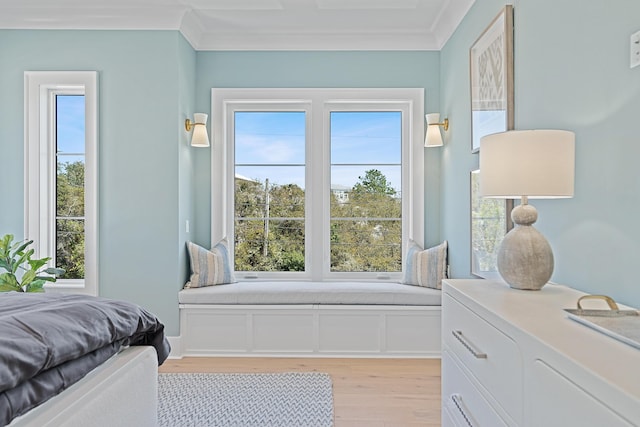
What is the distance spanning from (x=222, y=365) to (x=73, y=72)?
2583 millimetres

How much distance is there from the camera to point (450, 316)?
170 centimetres

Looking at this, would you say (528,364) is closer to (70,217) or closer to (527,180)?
(527,180)

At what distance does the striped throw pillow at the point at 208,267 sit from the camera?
3475mm

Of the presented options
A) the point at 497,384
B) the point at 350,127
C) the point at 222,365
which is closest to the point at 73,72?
the point at 350,127

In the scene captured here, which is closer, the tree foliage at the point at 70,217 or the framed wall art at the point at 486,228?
the framed wall art at the point at 486,228

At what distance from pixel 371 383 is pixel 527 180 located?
6.20 feet

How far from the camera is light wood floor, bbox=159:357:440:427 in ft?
7.68

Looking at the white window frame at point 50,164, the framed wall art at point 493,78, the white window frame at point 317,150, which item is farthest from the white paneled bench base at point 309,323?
the framed wall art at point 493,78

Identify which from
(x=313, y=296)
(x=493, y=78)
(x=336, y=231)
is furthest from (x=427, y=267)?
(x=493, y=78)

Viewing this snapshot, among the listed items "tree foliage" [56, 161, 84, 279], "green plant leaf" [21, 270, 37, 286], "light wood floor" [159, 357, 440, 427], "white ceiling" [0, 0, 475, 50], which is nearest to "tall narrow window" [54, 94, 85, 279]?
"tree foliage" [56, 161, 84, 279]

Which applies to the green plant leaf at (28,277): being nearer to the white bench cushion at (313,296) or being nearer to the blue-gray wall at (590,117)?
the white bench cushion at (313,296)

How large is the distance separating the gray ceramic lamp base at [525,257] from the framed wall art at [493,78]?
2.76ft

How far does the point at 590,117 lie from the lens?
1.53 metres

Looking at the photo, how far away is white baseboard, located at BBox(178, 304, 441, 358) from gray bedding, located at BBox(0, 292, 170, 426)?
5.33ft
